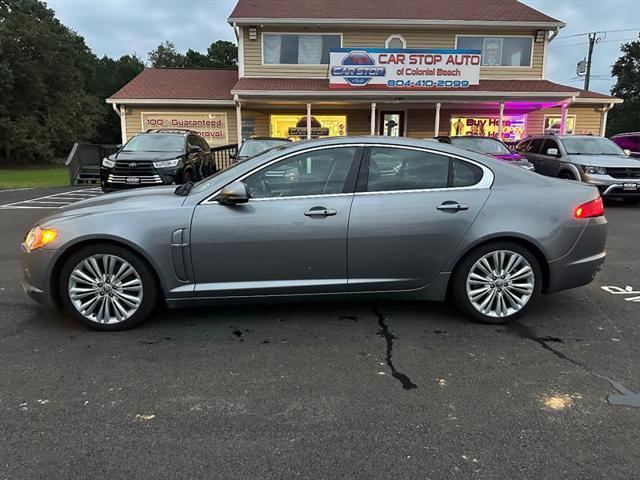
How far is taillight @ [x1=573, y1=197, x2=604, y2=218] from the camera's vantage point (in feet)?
13.8

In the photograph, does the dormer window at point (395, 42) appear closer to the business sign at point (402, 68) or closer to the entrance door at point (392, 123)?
the entrance door at point (392, 123)

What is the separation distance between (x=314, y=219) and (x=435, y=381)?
4.96 ft

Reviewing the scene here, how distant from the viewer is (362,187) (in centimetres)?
406

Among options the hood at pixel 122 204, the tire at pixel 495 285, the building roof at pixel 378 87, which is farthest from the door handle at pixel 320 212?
the building roof at pixel 378 87

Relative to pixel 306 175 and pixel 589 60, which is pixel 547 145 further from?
pixel 589 60

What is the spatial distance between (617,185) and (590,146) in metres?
1.70

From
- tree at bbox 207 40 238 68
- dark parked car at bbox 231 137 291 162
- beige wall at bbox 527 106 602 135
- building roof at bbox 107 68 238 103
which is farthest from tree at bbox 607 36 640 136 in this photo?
dark parked car at bbox 231 137 291 162

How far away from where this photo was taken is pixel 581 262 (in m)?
4.23

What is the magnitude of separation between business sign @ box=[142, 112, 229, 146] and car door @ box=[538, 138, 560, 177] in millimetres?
11837

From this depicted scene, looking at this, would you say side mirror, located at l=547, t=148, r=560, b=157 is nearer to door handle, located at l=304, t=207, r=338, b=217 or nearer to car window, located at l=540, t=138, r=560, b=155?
car window, located at l=540, t=138, r=560, b=155

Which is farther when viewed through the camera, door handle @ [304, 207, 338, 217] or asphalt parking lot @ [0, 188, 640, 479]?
door handle @ [304, 207, 338, 217]

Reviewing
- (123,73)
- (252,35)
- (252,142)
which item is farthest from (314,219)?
(123,73)

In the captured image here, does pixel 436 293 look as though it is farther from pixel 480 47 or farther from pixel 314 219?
pixel 480 47

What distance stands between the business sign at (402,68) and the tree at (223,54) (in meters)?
52.5
